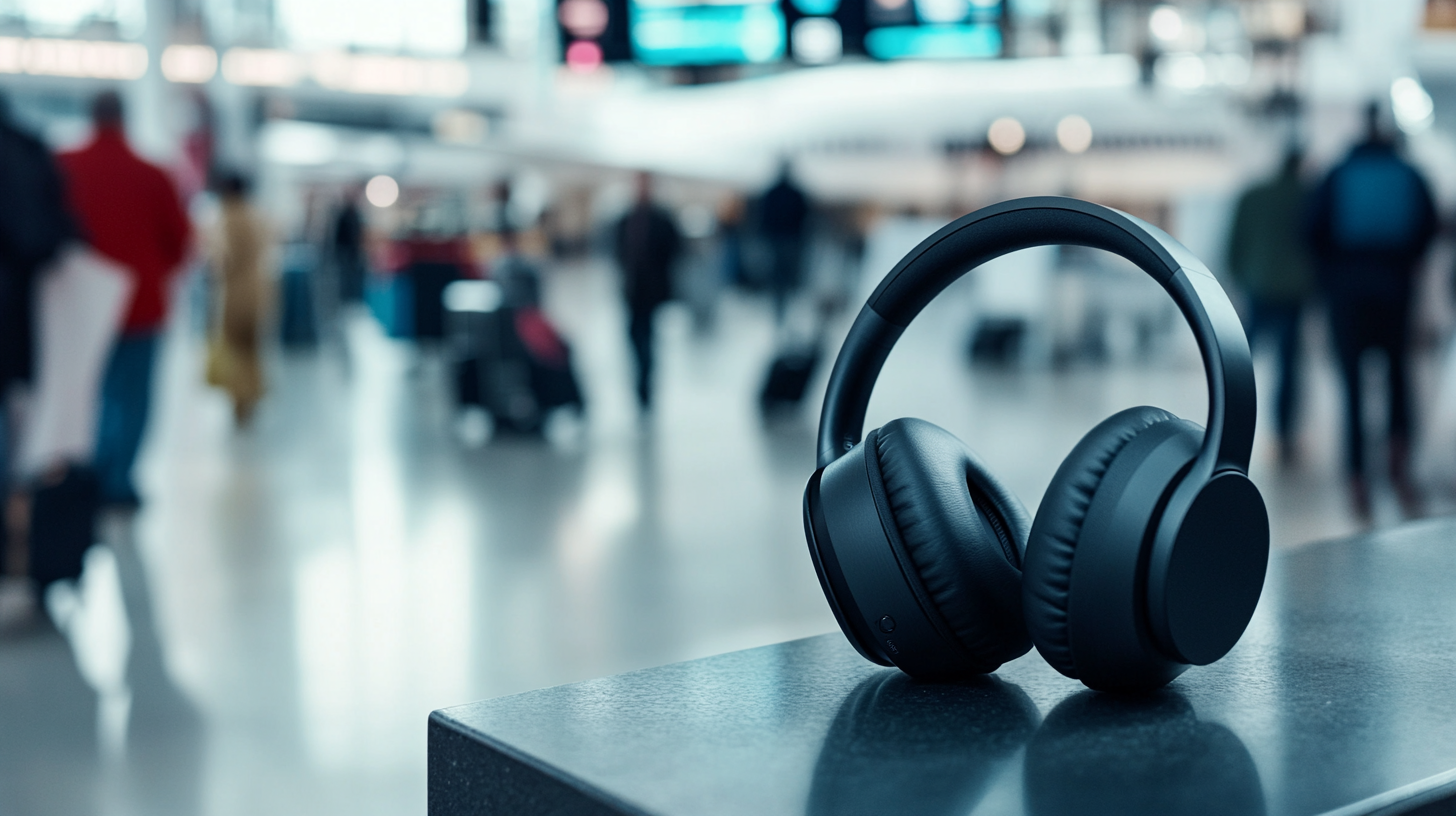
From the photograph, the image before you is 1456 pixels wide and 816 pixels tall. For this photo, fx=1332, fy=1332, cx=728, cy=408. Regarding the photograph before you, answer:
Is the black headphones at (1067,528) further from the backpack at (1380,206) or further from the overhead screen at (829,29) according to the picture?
the overhead screen at (829,29)

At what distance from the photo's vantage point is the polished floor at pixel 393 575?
2.49m

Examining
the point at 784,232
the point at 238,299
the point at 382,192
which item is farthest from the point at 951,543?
the point at 382,192

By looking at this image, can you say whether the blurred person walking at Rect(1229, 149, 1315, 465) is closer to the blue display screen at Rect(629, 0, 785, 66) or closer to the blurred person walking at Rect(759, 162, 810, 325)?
the blue display screen at Rect(629, 0, 785, 66)

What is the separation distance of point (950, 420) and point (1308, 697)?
6176 millimetres

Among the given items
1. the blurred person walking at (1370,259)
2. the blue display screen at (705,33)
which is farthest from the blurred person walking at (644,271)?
the blurred person walking at (1370,259)

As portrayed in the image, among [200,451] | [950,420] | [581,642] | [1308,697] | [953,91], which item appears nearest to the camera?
[1308,697]

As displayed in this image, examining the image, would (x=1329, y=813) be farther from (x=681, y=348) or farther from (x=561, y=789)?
(x=681, y=348)

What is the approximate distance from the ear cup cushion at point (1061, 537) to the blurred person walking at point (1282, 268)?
19.0ft

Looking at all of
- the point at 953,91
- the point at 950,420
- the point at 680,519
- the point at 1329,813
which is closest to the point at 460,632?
the point at 680,519

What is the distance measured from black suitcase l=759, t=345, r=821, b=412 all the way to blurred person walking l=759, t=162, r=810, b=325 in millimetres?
1664

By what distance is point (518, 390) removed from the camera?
689 cm

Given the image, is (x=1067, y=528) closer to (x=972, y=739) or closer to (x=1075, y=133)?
(x=972, y=739)

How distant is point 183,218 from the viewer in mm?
4906

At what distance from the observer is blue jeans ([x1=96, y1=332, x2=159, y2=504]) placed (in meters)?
4.85
